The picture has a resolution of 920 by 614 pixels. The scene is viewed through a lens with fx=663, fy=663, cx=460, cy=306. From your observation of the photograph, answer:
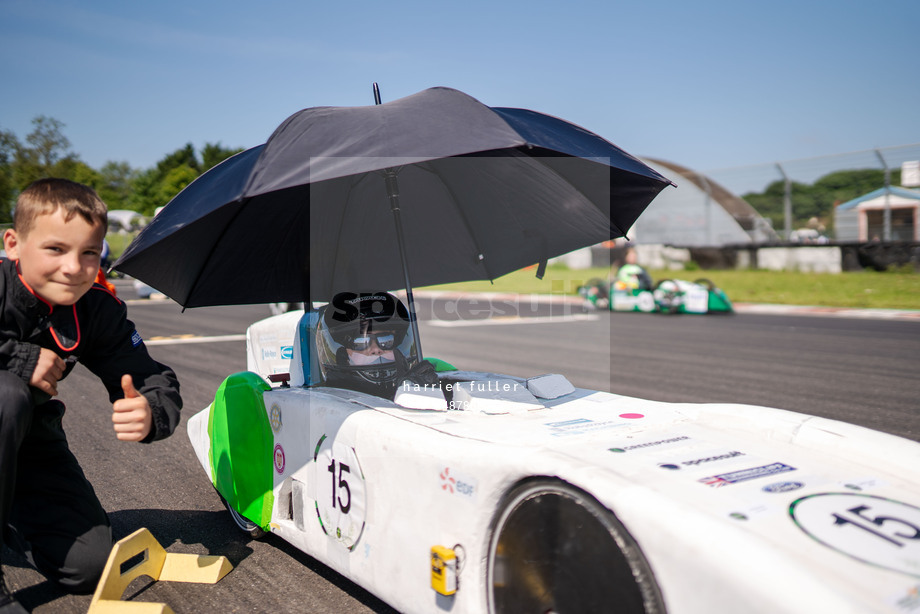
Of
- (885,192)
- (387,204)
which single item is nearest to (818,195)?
(885,192)

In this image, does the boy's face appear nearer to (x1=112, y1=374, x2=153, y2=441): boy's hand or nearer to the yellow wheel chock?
(x1=112, y1=374, x2=153, y2=441): boy's hand

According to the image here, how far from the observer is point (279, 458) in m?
3.01

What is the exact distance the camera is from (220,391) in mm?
3412

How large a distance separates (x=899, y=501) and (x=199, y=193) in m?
2.65

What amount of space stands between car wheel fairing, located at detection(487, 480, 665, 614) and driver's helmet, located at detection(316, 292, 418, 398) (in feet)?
5.12

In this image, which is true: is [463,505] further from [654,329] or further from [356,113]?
[654,329]

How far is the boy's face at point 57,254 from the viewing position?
230cm

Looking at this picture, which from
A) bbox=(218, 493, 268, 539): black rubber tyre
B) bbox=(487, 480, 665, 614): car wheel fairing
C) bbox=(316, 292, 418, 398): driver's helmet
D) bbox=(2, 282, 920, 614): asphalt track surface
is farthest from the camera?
bbox=(316, 292, 418, 398): driver's helmet

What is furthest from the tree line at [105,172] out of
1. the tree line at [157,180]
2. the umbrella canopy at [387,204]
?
the umbrella canopy at [387,204]

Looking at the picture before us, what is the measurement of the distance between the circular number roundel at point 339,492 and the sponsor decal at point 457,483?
0.48 metres

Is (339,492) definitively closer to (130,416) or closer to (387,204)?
(130,416)

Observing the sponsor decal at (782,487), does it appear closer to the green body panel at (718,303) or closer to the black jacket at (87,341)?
the black jacket at (87,341)

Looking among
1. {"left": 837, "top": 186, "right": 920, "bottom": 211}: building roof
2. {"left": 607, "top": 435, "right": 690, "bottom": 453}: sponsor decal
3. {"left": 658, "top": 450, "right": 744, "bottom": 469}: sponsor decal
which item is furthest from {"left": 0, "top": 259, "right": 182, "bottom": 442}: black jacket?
{"left": 837, "top": 186, "right": 920, "bottom": 211}: building roof

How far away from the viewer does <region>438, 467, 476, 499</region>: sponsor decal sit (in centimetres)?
203
